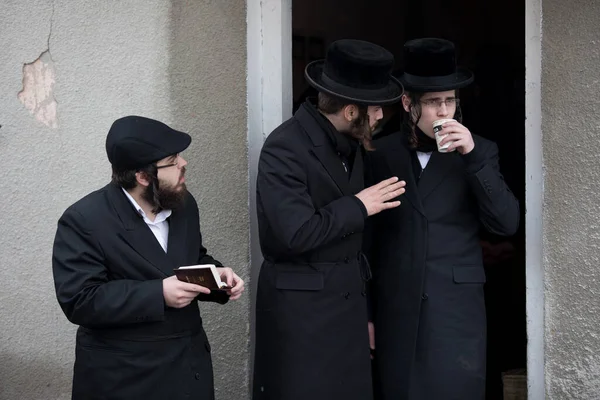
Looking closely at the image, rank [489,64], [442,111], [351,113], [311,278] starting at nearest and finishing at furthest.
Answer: [311,278] → [351,113] → [442,111] → [489,64]

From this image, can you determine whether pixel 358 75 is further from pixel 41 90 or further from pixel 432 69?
pixel 41 90

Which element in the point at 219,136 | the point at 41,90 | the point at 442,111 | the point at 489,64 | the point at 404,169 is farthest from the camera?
the point at 489,64

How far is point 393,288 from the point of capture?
159 inches

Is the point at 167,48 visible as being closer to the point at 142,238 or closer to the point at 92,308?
the point at 142,238

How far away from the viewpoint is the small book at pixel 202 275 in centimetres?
314

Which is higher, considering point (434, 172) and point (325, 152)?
point (325, 152)

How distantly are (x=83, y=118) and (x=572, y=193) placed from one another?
231cm

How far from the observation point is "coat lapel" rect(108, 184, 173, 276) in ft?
11.1

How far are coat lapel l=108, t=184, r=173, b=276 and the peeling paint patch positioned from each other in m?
1.04

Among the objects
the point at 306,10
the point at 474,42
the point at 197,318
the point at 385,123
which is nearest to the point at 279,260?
the point at 197,318

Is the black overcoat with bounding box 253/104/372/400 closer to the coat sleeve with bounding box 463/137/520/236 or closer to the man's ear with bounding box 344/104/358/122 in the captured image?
the man's ear with bounding box 344/104/358/122

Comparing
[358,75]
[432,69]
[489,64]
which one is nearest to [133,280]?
[358,75]

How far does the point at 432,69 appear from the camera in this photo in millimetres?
3980

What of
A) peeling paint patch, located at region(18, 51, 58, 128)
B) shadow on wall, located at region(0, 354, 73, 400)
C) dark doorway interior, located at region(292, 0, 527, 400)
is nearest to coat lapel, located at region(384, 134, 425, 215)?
dark doorway interior, located at region(292, 0, 527, 400)
